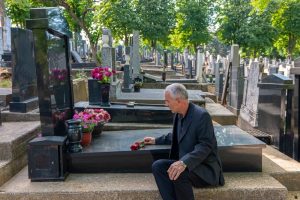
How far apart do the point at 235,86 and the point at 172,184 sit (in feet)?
27.7

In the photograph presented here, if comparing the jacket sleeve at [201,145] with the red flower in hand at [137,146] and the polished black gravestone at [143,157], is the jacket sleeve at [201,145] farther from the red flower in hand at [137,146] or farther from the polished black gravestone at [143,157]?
the red flower in hand at [137,146]

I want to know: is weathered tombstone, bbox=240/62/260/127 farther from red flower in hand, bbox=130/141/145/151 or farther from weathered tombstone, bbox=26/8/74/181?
weathered tombstone, bbox=26/8/74/181

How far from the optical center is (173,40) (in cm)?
3462

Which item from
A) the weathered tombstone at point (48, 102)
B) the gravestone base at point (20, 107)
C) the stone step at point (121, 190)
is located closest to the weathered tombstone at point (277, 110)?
Answer: the stone step at point (121, 190)

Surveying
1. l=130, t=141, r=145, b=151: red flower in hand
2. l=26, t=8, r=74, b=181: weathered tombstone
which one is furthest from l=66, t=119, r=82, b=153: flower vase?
l=130, t=141, r=145, b=151: red flower in hand

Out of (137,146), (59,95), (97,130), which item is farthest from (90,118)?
(137,146)

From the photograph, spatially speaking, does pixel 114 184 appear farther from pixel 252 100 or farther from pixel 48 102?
pixel 252 100

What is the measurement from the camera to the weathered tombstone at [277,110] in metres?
6.38

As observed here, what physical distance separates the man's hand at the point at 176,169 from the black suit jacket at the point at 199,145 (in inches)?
2.2

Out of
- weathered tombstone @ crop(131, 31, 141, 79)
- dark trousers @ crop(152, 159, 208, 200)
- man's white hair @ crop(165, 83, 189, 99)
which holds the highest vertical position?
weathered tombstone @ crop(131, 31, 141, 79)

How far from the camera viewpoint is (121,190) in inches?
159

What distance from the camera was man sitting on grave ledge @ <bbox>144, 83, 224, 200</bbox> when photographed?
3.55 metres

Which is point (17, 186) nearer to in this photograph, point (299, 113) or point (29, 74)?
point (29, 74)

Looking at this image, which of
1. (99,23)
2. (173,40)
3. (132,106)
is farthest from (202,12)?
(132,106)
